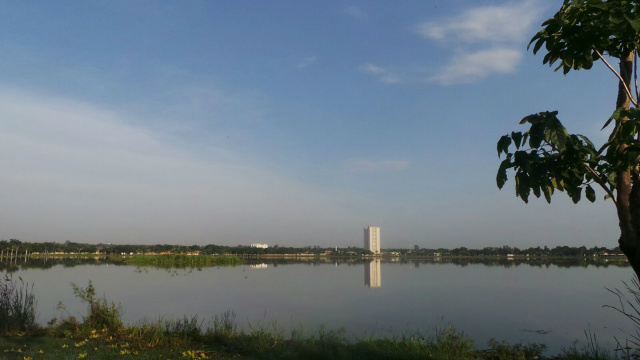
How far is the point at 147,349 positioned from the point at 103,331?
1859mm

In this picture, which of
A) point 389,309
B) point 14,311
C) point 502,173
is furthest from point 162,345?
point 389,309

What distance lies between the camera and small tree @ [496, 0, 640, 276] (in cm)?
252

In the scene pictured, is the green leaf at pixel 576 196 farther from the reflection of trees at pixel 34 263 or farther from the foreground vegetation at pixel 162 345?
the reflection of trees at pixel 34 263

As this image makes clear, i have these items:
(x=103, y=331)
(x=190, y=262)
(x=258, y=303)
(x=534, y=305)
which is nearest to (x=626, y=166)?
(x=103, y=331)

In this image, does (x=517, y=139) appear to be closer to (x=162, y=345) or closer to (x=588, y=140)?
(x=588, y=140)

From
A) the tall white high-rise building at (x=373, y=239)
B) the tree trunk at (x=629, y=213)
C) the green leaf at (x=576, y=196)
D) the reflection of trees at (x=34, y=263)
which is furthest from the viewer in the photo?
the tall white high-rise building at (x=373, y=239)

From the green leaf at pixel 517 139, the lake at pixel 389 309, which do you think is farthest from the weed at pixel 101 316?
the green leaf at pixel 517 139

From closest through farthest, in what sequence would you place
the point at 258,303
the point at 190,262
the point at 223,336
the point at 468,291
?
the point at 223,336
the point at 258,303
the point at 468,291
the point at 190,262

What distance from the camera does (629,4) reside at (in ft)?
8.86

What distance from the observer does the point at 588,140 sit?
9.19 feet

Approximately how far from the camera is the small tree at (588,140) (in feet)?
8.27

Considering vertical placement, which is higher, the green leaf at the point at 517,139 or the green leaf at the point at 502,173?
the green leaf at the point at 517,139

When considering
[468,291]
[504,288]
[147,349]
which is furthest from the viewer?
[504,288]

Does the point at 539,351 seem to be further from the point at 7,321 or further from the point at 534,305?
the point at 534,305
